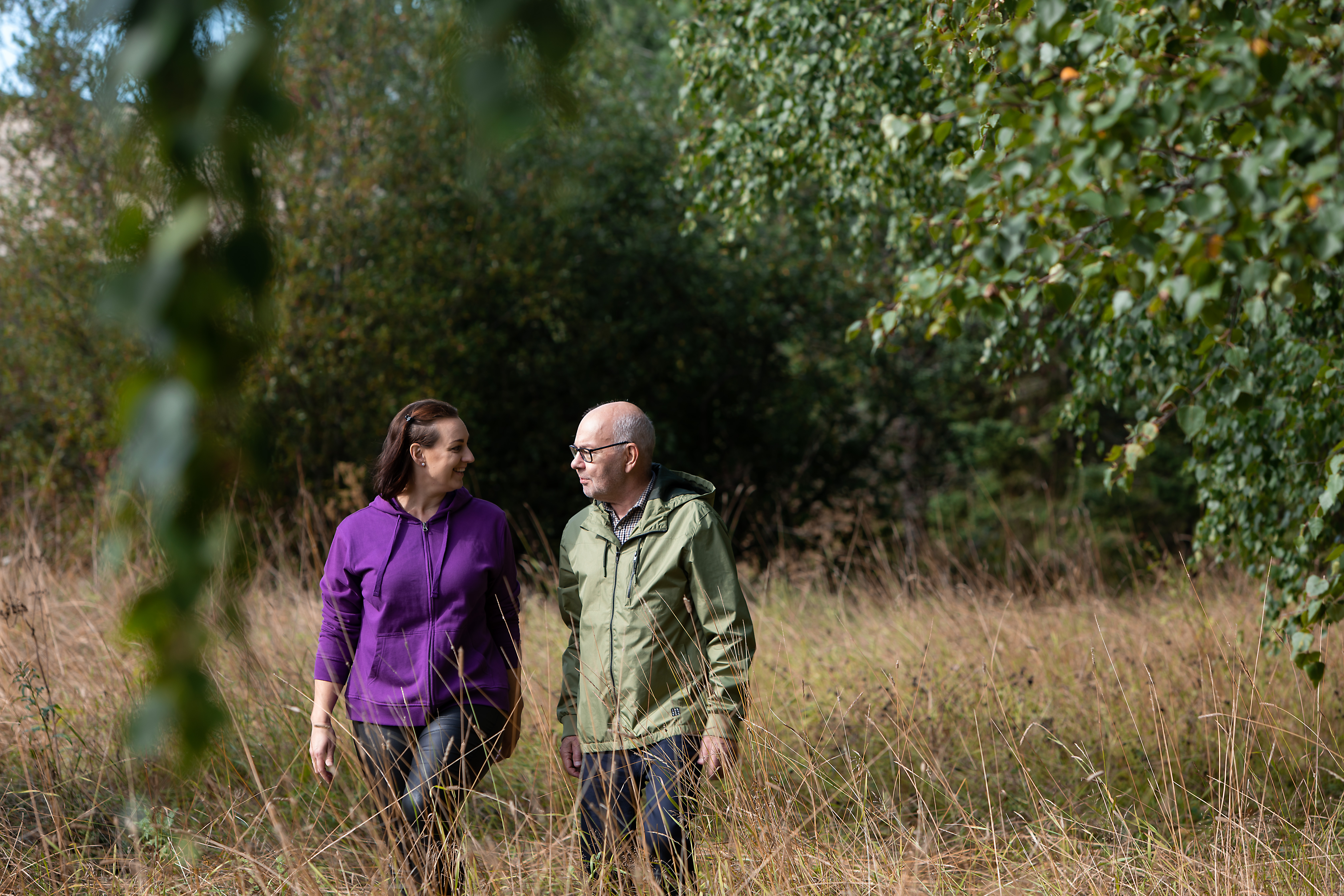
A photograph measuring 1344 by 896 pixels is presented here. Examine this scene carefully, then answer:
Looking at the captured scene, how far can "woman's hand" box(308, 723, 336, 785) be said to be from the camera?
8.64ft

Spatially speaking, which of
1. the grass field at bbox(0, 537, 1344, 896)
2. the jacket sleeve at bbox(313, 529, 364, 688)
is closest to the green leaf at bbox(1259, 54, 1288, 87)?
the grass field at bbox(0, 537, 1344, 896)

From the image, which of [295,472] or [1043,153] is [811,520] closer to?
[295,472]

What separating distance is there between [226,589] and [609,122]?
31.7 feet

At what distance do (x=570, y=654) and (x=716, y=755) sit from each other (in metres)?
0.54

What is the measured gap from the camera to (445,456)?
2.71 m

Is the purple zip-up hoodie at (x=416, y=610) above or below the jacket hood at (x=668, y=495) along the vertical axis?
below

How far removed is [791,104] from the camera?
481 centimetres

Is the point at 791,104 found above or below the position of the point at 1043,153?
above

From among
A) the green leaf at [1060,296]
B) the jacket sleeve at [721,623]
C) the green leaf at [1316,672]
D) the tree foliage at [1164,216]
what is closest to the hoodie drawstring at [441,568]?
the jacket sleeve at [721,623]

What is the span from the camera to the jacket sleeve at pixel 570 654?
2736 millimetres

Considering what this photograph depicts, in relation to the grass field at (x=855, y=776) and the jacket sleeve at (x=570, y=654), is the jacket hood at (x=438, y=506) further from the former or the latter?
the grass field at (x=855, y=776)

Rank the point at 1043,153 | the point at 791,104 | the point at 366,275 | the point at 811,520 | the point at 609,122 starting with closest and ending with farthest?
the point at 1043,153
the point at 791,104
the point at 366,275
the point at 609,122
the point at 811,520

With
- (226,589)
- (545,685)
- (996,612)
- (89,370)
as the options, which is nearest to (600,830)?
(545,685)

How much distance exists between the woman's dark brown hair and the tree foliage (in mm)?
1183
